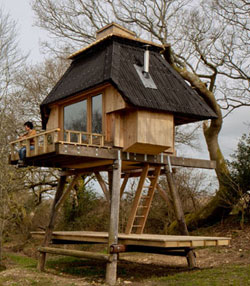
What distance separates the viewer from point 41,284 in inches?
432

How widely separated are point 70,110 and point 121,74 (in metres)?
2.43

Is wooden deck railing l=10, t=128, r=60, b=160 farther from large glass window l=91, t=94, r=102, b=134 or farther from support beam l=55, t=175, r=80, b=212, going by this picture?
support beam l=55, t=175, r=80, b=212

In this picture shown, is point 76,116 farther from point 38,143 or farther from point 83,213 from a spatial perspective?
point 83,213

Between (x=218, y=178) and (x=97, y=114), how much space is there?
25.6 feet

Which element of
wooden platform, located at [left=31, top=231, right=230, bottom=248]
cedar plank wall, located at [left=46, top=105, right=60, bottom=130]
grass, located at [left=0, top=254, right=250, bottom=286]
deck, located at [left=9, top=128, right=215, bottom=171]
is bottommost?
grass, located at [left=0, top=254, right=250, bottom=286]

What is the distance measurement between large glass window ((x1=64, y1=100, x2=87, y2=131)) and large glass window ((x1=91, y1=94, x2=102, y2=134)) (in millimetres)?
371

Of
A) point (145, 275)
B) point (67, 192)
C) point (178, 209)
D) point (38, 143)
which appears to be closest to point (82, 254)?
point (145, 275)

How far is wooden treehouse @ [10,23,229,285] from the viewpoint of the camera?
11.3m

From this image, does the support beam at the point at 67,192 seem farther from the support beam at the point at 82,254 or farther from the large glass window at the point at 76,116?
the large glass window at the point at 76,116

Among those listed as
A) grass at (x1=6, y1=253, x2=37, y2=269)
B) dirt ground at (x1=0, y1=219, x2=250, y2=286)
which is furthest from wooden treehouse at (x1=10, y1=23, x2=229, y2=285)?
grass at (x1=6, y1=253, x2=37, y2=269)

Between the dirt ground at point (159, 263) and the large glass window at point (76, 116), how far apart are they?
14.0ft

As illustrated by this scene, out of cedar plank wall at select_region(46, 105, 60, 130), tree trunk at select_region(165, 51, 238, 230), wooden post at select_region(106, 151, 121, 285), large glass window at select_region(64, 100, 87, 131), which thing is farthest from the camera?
tree trunk at select_region(165, 51, 238, 230)

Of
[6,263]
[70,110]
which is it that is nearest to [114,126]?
[70,110]

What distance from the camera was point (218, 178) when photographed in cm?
1838
